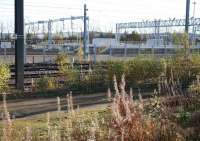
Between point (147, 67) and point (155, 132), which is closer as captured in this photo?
point (155, 132)

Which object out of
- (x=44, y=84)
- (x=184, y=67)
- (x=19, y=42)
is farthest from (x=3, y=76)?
(x=184, y=67)

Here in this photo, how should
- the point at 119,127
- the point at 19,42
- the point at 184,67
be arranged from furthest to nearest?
the point at 184,67 < the point at 19,42 < the point at 119,127

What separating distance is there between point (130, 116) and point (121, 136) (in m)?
0.42

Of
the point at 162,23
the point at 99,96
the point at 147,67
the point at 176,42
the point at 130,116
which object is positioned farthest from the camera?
the point at 162,23

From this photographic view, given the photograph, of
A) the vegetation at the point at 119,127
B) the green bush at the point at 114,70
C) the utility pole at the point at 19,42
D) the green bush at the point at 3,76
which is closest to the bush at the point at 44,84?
the utility pole at the point at 19,42

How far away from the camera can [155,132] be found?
6.16m

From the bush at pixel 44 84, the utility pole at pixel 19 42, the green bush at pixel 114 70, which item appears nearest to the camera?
the utility pole at pixel 19 42

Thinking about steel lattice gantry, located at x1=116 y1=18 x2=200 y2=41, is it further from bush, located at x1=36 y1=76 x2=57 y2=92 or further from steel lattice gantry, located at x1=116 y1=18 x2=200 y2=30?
bush, located at x1=36 y1=76 x2=57 y2=92

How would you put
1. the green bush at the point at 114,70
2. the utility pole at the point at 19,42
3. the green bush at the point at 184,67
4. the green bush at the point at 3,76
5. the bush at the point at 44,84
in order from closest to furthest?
the green bush at the point at 3,76
the utility pole at the point at 19,42
the bush at the point at 44,84
the green bush at the point at 114,70
the green bush at the point at 184,67

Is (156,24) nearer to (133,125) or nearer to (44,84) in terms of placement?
(44,84)

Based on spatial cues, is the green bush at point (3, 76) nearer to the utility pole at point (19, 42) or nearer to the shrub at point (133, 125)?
the utility pole at point (19, 42)

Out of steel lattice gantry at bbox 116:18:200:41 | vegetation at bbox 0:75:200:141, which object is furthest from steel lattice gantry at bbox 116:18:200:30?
vegetation at bbox 0:75:200:141

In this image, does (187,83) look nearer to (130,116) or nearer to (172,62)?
(172,62)

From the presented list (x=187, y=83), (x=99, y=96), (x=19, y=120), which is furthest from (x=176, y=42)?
(x=19, y=120)
